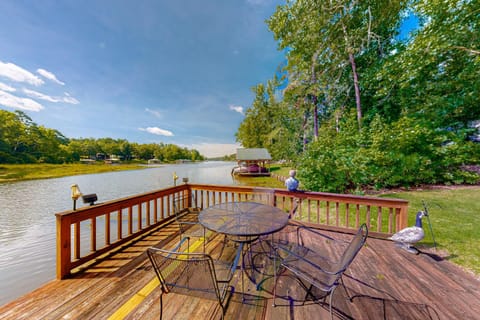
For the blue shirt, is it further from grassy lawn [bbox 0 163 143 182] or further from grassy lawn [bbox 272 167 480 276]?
grassy lawn [bbox 0 163 143 182]

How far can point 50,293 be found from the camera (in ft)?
5.69

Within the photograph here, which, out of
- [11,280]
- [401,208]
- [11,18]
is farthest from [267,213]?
[11,18]

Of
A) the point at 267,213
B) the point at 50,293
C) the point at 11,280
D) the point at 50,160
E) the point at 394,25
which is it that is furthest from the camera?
the point at 50,160

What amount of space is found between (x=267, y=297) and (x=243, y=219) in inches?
34.1

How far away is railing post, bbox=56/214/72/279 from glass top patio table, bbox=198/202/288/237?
63.2 inches

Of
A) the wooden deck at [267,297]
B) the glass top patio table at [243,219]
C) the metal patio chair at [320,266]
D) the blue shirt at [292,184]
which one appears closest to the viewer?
the metal patio chair at [320,266]

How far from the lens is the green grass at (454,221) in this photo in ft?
8.07

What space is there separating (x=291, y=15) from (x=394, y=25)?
501 cm

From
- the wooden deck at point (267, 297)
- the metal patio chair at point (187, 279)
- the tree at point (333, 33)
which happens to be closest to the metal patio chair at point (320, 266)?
the wooden deck at point (267, 297)

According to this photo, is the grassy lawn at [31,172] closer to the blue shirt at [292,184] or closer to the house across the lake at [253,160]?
the house across the lake at [253,160]

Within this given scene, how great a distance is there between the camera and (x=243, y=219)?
7.36 feet

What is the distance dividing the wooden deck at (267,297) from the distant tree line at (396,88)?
4.42 m

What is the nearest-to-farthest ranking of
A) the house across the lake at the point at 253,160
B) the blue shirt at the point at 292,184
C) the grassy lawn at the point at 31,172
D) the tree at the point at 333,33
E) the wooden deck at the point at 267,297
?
the wooden deck at the point at 267,297 < the blue shirt at the point at 292,184 < the tree at the point at 333,33 < the grassy lawn at the point at 31,172 < the house across the lake at the point at 253,160

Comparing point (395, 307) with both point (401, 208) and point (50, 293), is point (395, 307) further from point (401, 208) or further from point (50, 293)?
point (50, 293)
